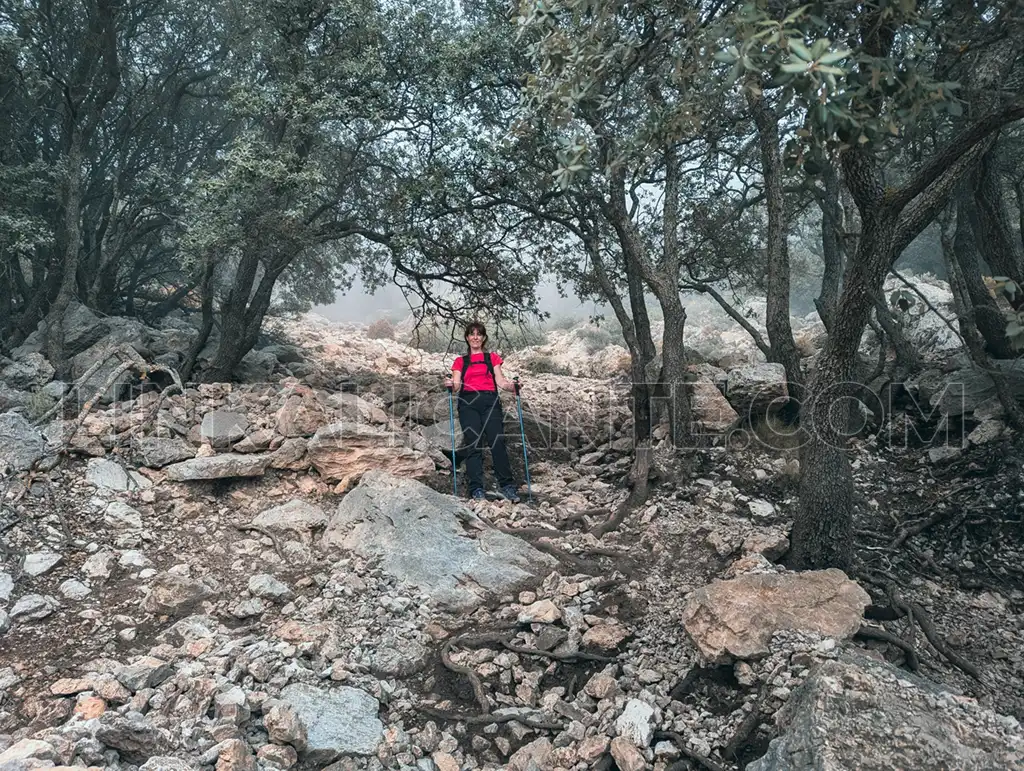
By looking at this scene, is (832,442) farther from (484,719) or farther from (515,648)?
(484,719)

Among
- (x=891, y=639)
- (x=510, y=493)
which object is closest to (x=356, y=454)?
(x=510, y=493)

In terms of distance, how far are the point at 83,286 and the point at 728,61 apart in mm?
12617

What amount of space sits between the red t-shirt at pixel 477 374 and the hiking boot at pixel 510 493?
3.99 ft

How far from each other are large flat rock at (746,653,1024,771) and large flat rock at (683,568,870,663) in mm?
931

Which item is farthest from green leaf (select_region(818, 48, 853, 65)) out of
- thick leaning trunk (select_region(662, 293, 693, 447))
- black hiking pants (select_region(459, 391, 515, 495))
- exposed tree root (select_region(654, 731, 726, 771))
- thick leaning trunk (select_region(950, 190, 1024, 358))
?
thick leaning trunk (select_region(950, 190, 1024, 358))

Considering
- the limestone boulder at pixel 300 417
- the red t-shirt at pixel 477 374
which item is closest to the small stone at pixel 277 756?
the limestone boulder at pixel 300 417

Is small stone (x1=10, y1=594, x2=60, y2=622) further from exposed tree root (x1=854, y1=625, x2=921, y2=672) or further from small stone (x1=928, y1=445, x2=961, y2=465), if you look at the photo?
small stone (x1=928, y1=445, x2=961, y2=465)

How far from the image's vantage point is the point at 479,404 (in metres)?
7.98

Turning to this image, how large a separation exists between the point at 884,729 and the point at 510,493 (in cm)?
517

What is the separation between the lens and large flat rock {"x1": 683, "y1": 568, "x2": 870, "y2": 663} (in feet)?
13.4

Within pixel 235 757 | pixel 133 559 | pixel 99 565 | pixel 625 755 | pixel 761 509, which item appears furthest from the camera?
pixel 761 509

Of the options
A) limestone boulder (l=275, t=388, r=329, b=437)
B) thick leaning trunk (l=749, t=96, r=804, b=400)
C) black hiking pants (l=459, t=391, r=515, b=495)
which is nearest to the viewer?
limestone boulder (l=275, t=388, r=329, b=437)

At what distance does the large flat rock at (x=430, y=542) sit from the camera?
17.8ft

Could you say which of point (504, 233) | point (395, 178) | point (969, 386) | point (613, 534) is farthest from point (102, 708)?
point (969, 386)
